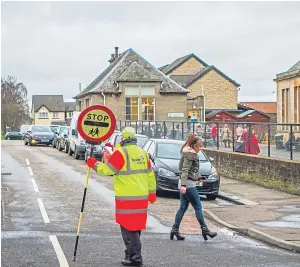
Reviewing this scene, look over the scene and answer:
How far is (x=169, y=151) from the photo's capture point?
18812mm

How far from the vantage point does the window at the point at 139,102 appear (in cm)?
5653

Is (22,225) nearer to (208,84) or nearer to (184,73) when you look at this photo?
(208,84)

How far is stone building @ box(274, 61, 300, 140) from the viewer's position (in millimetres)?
36406

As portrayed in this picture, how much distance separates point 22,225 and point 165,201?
5.30 meters

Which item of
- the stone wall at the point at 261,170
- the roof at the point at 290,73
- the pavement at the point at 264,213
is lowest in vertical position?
the pavement at the point at 264,213

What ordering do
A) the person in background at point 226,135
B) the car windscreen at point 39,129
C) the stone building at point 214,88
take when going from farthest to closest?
1. the stone building at point 214,88
2. the car windscreen at point 39,129
3. the person in background at point 226,135

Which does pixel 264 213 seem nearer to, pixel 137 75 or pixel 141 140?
pixel 141 140

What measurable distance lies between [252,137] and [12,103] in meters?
90.2

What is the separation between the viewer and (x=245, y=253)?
9.88 metres

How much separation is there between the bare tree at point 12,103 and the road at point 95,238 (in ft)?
296

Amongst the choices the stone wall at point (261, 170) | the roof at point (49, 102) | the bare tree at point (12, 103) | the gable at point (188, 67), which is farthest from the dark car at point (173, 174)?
the roof at point (49, 102)

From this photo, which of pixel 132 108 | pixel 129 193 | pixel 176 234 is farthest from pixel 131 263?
pixel 132 108

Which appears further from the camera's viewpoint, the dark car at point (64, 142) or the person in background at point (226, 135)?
the dark car at point (64, 142)

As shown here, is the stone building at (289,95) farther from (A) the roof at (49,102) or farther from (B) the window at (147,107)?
(A) the roof at (49,102)
